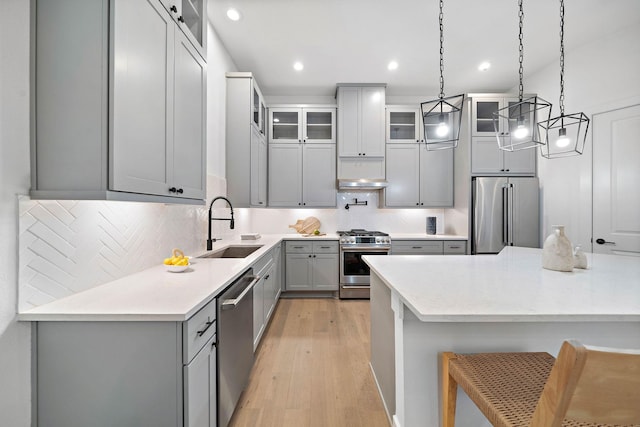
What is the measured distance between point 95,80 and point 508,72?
15.3 ft

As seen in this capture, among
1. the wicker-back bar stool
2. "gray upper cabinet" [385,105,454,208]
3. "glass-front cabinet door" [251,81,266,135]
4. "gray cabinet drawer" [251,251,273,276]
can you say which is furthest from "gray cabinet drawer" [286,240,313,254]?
the wicker-back bar stool

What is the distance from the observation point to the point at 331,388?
78.0 inches

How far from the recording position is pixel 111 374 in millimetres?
1057

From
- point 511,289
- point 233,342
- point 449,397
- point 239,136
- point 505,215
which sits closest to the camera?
point 449,397

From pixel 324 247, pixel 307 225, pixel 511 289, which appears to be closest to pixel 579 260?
pixel 511 289

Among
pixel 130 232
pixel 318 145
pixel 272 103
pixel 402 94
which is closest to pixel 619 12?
pixel 402 94

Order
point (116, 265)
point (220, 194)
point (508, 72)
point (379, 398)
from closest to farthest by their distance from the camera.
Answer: point (116, 265) < point (379, 398) < point (220, 194) < point (508, 72)

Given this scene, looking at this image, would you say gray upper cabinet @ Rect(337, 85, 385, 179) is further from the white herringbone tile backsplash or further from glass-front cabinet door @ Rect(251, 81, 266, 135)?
the white herringbone tile backsplash

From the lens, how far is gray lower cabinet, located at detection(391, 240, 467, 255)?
12.8 feet

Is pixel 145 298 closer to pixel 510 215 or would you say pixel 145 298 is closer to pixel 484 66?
pixel 510 215

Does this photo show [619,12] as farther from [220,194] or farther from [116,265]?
[116,265]

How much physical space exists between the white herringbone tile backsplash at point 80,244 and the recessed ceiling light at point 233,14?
1.99 m

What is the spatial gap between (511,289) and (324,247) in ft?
9.35

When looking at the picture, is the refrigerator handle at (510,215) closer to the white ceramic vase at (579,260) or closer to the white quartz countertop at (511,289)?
the white quartz countertop at (511,289)
